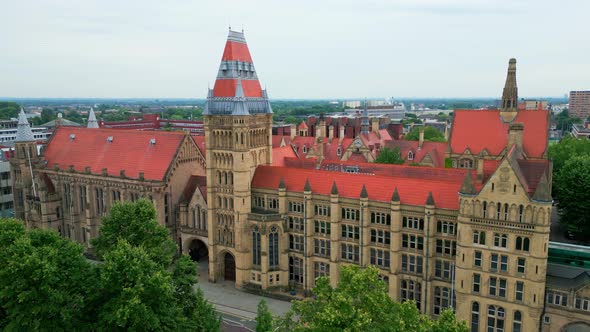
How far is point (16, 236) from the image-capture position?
4981 cm

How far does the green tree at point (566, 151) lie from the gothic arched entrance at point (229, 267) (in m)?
73.5

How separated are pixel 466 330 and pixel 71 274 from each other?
36882 millimetres

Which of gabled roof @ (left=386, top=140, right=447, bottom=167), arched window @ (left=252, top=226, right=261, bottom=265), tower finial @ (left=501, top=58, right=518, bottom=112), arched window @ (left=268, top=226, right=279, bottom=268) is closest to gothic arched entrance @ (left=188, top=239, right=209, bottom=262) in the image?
arched window @ (left=252, top=226, right=261, bottom=265)

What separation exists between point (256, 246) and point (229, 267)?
323 inches

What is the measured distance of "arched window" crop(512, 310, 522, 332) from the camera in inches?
2240

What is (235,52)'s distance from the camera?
7556cm

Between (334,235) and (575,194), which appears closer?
(334,235)

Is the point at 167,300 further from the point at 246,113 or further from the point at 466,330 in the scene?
the point at 246,113

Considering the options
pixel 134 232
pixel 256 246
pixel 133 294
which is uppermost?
pixel 134 232

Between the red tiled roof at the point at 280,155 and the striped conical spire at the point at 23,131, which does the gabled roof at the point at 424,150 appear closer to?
the red tiled roof at the point at 280,155

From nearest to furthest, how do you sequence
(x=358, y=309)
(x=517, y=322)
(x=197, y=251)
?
(x=358, y=309)
(x=517, y=322)
(x=197, y=251)

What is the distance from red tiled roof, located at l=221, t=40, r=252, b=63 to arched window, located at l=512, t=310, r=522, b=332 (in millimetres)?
53757

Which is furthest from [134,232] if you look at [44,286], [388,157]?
[388,157]

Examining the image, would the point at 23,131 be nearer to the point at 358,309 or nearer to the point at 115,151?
the point at 115,151
